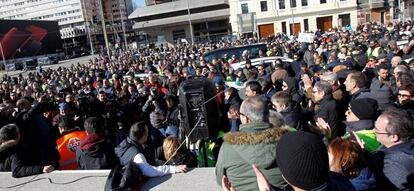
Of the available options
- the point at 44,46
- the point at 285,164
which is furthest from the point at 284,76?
the point at 44,46

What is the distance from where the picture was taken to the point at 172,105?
7.56 metres

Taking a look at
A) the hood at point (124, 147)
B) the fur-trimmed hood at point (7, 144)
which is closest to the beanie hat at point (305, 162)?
the hood at point (124, 147)

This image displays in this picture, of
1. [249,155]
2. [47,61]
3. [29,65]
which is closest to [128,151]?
[249,155]

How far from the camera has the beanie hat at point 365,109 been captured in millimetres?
4188

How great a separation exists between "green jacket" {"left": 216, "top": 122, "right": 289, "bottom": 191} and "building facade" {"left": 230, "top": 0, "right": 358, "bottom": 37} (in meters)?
53.6

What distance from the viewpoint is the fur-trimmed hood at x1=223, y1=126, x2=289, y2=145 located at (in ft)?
8.96

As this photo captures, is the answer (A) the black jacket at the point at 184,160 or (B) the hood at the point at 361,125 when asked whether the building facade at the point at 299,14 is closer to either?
(A) the black jacket at the point at 184,160

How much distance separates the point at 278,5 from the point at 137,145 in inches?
2337

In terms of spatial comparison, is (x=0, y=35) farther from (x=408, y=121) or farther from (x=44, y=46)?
(x=408, y=121)

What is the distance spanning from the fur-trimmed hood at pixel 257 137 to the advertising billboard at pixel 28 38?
7040cm

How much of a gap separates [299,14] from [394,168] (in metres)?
59.2

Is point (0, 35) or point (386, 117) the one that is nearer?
point (386, 117)

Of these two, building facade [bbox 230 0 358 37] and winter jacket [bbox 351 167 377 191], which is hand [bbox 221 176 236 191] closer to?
winter jacket [bbox 351 167 377 191]

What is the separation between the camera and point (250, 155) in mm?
2721
